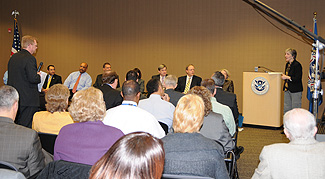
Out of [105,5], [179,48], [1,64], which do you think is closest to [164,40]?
→ [179,48]

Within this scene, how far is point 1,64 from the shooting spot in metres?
10.9

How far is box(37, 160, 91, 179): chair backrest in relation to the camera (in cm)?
166

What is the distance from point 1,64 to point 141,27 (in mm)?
4955

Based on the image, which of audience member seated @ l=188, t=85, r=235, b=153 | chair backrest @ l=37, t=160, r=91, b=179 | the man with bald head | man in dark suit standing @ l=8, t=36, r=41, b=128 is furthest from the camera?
the man with bald head

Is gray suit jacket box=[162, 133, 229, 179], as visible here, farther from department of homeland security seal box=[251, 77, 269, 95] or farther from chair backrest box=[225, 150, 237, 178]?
department of homeland security seal box=[251, 77, 269, 95]

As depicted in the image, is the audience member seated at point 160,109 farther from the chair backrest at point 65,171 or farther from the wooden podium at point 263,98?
the wooden podium at point 263,98

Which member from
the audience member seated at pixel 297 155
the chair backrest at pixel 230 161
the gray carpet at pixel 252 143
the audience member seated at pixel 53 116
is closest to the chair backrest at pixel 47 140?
the audience member seated at pixel 53 116

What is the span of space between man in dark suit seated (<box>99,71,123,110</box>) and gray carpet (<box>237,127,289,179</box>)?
194 cm

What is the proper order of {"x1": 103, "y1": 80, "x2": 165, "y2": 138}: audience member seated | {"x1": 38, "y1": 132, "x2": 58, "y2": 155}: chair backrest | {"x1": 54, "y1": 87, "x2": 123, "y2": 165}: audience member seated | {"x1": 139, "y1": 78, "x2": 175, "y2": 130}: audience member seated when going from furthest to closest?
{"x1": 139, "y1": 78, "x2": 175, "y2": 130}: audience member seated < {"x1": 103, "y1": 80, "x2": 165, "y2": 138}: audience member seated < {"x1": 38, "y1": 132, "x2": 58, "y2": 155}: chair backrest < {"x1": 54, "y1": 87, "x2": 123, "y2": 165}: audience member seated

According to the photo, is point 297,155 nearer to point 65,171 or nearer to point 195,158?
point 195,158

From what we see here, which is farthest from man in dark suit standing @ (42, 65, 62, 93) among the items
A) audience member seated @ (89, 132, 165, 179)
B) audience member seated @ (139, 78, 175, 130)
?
audience member seated @ (89, 132, 165, 179)

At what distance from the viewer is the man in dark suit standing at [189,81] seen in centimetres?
756

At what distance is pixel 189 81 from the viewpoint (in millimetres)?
7645

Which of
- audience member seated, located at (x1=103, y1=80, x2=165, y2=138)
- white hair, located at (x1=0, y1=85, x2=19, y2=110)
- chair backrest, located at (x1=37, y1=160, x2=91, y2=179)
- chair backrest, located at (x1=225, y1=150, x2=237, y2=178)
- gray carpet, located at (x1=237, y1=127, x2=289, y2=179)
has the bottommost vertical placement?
gray carpet, located at (x1=237, y1=127, x2=289, y2=179)
